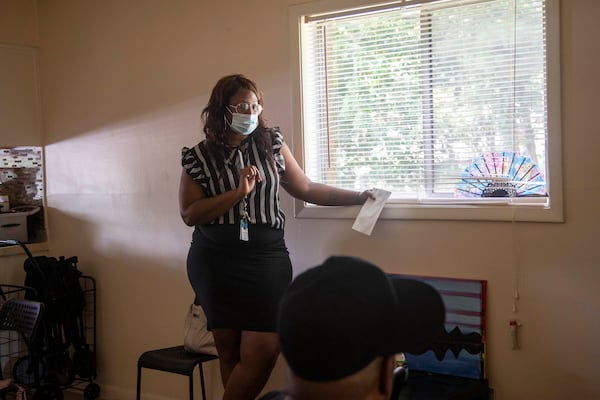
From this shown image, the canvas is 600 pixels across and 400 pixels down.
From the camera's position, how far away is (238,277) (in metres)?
2.31

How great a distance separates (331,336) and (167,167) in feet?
8.16

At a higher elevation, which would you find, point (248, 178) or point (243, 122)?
point (243, 122)

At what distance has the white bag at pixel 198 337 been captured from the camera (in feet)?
8.97

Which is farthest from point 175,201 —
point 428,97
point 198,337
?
point 428,97

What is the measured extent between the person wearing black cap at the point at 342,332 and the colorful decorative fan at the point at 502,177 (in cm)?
158

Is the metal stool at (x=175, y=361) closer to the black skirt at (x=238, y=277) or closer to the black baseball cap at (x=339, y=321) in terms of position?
the black skirt at (x=238, y=277)

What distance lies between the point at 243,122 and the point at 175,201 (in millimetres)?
1002

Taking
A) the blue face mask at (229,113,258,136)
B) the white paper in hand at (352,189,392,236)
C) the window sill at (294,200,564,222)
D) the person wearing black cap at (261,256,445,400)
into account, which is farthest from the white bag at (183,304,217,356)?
the person wearing black cap at (261,256,445,400)

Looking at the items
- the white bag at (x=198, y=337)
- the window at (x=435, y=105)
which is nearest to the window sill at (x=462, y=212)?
the window at (x=435, y=105)

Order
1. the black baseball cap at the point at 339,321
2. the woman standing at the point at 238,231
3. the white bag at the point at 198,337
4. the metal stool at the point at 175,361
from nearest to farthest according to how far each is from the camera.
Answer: the black baseball cap at the point at 339,321 → the woman standing at the point at 238,231 → the metal stool at the point at 175,361 → the white bag at the point at 198,337

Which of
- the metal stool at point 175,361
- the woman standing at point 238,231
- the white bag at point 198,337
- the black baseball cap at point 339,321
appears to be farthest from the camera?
the white bag at point 198,337

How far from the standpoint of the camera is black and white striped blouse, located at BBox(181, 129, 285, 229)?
92.3 inches

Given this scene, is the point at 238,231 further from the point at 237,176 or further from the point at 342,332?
the point at 342,332

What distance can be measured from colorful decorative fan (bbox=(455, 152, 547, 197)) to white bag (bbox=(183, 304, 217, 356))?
4.42ft
